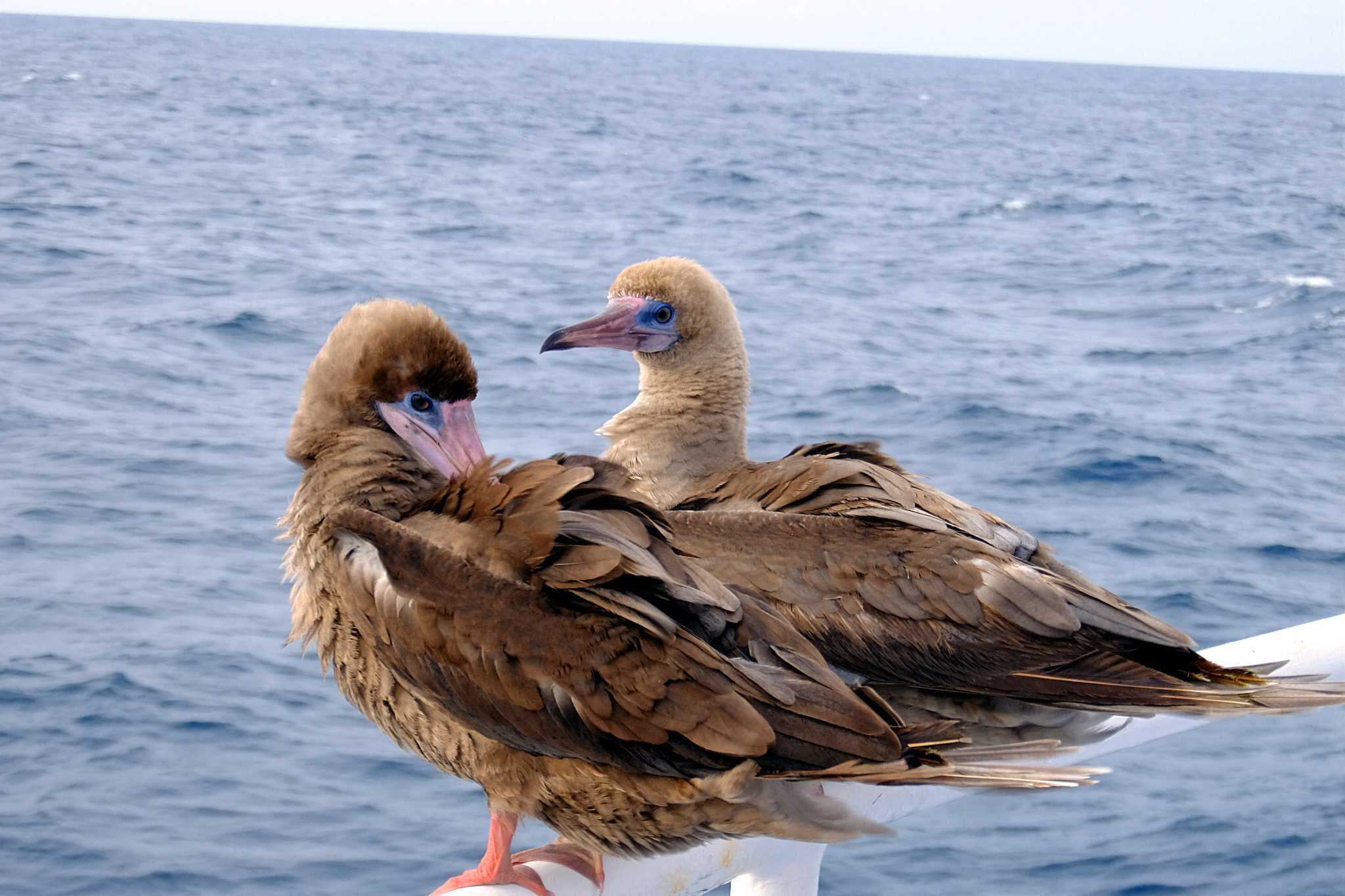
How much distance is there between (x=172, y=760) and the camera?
9164mm

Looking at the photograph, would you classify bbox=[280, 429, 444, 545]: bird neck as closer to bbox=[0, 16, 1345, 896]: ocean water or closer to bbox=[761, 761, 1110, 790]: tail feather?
bbox=[761, 761, 1110, 790]: tail feather

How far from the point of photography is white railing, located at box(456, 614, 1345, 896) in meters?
2.52

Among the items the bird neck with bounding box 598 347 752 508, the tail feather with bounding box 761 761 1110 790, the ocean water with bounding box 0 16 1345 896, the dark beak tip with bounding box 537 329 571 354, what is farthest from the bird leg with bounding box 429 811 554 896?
the ocean water with bounding box 0 16 1345 896

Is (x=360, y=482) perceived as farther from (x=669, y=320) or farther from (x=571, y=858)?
(x=669, y=320)

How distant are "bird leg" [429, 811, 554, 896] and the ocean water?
12.2 feet

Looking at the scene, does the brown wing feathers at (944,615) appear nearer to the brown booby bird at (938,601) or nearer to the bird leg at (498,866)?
the brown booby bird at (938,601)

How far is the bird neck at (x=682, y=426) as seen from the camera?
14.3 feet

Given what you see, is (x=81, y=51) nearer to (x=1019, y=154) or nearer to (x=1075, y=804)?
(x=1019, y=154)

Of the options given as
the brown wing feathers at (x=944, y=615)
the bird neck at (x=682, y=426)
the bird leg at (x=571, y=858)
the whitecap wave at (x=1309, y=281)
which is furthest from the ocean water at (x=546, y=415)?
the bird leg at (x=571, y=858)

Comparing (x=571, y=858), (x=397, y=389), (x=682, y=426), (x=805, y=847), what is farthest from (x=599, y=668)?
(x=682, y=426)

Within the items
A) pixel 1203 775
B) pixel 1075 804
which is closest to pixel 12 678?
pixel 1075 804

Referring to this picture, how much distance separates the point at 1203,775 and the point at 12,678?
7.60 m

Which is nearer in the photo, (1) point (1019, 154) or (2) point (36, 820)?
(2) point (36, 820)

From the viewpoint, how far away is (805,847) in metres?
2.72
